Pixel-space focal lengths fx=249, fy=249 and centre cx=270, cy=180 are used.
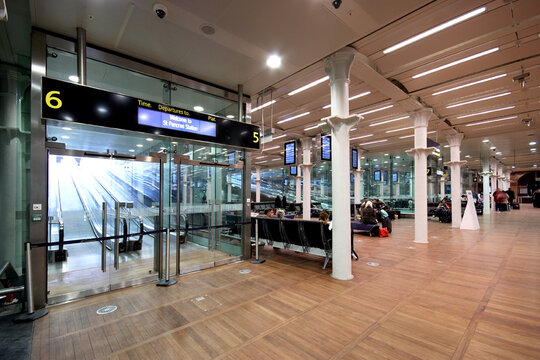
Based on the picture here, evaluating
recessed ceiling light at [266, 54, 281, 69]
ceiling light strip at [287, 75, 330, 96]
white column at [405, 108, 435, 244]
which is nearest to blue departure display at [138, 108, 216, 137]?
recessed ceiling light at [266, 54, 281, 69]

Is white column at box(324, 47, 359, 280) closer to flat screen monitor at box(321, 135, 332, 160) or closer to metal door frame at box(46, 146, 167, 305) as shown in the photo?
metal door frame at box(46, 146, 167, 305)

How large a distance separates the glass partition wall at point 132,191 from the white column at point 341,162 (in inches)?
92.0

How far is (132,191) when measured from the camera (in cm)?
514

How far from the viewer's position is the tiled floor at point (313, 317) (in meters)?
2.47

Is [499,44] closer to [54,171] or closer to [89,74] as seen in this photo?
[89,74]

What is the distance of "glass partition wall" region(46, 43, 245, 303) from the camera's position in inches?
157

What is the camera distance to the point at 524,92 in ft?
22.7

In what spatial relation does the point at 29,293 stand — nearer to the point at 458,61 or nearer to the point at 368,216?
the point at 458,61

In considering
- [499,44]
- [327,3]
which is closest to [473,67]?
[499,44]

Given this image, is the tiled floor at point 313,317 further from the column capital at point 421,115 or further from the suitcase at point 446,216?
the suitcase at point 446,216

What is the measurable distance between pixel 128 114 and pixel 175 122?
0.72m

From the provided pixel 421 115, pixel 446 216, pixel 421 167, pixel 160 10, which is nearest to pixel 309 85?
pixel 160 10

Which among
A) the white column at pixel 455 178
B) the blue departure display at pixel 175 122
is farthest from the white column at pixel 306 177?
the blue departure display at pixel 175 122

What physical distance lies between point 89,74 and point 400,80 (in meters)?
6.81
